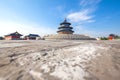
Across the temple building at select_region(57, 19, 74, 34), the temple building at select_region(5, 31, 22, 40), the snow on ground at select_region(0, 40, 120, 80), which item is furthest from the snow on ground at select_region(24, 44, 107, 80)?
the temple building at select_region(5, 31, 22, 40)

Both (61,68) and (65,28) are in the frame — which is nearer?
(61,68)

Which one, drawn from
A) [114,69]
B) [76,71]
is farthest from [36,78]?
[114,69]

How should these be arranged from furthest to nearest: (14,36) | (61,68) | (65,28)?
(65,28) → (14,36) → (61,68)

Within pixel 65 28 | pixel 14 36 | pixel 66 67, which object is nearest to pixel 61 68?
pixel 66 67

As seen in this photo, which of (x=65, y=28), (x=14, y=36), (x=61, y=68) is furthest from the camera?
(x=65, y=28)

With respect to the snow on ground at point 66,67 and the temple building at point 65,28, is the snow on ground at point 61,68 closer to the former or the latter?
the snow on ground at point 66,67

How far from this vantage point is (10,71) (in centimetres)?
339

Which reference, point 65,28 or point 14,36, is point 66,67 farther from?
point 14,36

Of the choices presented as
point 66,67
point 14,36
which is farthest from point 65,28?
point 66,67

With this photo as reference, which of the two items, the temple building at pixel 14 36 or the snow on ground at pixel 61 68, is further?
the temple building at pixel 14 36

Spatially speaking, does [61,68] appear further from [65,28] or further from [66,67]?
[65,28]

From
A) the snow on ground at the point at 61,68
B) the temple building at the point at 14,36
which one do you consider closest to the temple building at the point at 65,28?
the temple building at the point at 14,36

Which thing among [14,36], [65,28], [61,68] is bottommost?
[61,68]

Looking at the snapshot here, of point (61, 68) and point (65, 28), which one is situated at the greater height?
point (65, 28)
